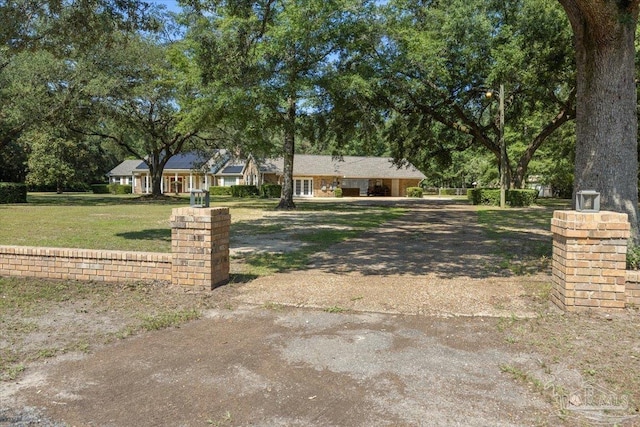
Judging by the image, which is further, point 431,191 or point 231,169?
point 431,191

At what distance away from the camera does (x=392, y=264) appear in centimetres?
772

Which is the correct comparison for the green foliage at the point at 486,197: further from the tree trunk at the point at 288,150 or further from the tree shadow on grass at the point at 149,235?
the tree shadow on grass at the point at 149,235

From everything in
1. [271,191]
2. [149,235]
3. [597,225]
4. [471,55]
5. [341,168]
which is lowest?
[149,235]

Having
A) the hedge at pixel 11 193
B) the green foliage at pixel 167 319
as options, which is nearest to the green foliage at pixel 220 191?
the hedge at pixel 11 193

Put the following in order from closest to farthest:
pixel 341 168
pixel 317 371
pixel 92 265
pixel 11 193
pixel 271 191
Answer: pixel 317 371
pixel 92 265
pixel 11 193
pixel 271 191
pixel 341 168

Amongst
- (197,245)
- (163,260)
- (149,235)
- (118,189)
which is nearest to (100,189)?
(118,189)

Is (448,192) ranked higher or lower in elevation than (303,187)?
lower

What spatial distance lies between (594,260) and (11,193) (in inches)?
1197

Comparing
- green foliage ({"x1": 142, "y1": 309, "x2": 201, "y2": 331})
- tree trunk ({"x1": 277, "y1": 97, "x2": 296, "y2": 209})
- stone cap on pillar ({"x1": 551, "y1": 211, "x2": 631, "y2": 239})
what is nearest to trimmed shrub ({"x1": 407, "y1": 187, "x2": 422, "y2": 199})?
tree trunk ({"x1": 277, "y1": 97, "x2": 296, "y2": 209})

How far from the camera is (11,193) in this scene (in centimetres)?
2672

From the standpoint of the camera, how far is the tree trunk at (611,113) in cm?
627

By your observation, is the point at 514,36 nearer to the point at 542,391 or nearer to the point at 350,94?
the point at 350,94

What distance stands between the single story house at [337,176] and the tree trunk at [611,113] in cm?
4176

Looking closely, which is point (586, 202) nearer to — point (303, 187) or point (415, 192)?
point (303, 187)
